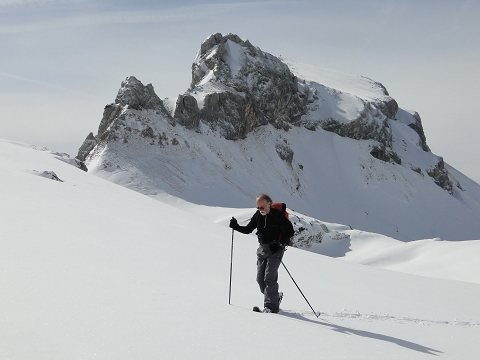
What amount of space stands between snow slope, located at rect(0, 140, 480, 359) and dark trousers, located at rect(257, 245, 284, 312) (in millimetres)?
230

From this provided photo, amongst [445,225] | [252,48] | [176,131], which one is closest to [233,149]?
[176,131]

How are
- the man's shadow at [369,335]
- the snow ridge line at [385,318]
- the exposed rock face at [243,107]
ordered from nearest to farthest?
the man's shadow at [369,335] → the snow ridge line at [385,318] → the exposed rock face at [243,107]

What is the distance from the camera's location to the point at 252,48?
237 ft

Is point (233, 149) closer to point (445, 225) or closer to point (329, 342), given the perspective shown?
point (445, 225)

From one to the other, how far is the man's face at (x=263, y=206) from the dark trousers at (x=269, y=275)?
53cm

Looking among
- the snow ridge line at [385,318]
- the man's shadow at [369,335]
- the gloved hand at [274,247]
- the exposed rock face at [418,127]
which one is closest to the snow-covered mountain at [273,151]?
the exposed rock face at [418,127]

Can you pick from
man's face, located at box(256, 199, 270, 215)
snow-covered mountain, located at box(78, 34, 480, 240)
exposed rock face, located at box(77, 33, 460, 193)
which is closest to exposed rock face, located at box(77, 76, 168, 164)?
exposed rock face, located at box(77, 33, 460, 193)

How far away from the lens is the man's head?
22.2ft

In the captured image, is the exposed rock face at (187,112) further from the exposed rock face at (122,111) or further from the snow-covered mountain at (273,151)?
the exposed rock face at (122,111)

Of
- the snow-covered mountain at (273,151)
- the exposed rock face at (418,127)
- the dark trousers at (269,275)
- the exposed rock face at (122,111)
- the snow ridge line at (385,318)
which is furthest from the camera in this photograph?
the exposed rock face at (418,127)

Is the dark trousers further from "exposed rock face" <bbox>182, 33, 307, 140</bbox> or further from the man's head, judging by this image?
"exposed rock face" <bbox>182, 33, 307, 140</bbox>

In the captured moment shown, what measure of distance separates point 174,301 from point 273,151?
59424 mm

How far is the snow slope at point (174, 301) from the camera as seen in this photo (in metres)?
4.04

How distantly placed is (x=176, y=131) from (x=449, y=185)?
57.0 m
